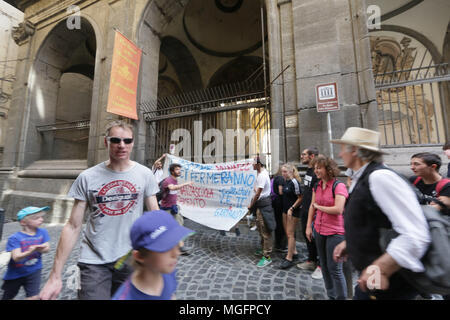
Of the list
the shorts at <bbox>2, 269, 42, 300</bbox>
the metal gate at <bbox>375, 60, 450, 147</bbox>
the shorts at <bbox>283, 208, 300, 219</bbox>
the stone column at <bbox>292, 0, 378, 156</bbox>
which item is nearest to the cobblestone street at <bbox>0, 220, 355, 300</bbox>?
the shorts at <bbox>2, 269, 42, 300</bbox>

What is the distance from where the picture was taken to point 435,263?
1022 millimetres

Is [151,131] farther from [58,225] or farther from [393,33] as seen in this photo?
[393,33]

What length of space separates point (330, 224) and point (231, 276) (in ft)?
5.79

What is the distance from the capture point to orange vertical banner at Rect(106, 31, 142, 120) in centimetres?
602

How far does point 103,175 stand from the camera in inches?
66.5

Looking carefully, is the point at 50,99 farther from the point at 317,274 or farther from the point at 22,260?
the point at 317,274

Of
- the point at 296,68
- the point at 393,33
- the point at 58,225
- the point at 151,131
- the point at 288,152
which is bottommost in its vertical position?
the point at 58,225

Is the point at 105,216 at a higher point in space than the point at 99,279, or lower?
higher

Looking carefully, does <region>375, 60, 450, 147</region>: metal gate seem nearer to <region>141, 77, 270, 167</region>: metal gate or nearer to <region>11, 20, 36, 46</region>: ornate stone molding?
<region>141, 77, 270, 167</region>: metal gate

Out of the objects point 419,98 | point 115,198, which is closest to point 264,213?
point 115,198

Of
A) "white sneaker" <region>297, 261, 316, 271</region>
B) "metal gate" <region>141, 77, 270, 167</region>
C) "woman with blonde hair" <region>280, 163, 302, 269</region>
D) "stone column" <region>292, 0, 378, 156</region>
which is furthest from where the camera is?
"metal gate" <region>141, 77, 270, 167</region>

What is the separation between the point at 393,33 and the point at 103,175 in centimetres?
1478

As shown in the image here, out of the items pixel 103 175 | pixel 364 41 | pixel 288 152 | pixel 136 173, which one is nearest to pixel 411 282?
pixel 136 173

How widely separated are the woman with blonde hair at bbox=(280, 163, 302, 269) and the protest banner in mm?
706
